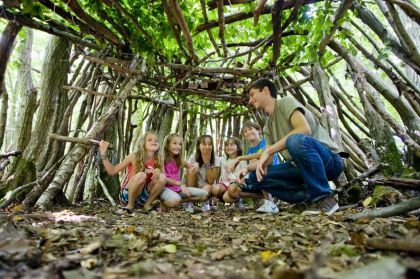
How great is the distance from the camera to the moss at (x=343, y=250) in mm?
1206

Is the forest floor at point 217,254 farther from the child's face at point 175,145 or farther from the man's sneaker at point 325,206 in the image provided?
the child's face at point 175,145

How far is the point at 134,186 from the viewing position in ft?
11.0

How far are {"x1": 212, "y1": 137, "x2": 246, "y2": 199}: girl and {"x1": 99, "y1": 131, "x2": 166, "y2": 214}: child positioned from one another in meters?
0.73

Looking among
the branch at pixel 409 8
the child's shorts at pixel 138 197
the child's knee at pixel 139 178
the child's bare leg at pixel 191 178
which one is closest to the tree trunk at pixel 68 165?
the child's knee at pixel 139 178

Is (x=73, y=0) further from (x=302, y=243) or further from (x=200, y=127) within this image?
(x=200, y=127)

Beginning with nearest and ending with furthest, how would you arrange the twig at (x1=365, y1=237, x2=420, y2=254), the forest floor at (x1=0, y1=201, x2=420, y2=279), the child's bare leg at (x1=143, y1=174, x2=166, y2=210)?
the forest floor at (x1=0, y1=201, x2=420, y2=279) < the twig at (x1=365, y1=237, x2=420, y2=254) < the child's bare leg at (x1=143, y1=174, x2=166, y2=210)

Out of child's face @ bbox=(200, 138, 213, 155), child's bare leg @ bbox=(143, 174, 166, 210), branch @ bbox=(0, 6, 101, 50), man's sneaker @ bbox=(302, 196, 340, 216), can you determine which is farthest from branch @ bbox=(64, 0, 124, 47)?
man's sneaker @ bbox=(302, 196, 340, 216)

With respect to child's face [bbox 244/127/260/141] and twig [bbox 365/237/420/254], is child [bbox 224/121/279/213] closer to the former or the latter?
child's face [bbox 244/127/260/141]

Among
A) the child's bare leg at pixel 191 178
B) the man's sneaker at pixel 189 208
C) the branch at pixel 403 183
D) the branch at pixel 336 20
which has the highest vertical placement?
the branch at pixel 336 20

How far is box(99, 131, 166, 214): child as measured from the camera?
3379 mm

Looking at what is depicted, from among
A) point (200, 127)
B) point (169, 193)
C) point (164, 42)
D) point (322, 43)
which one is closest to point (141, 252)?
point (169, 193)

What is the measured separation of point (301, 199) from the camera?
3029 mm

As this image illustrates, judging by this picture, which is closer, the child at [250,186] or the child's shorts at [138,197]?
the child at [250,186]

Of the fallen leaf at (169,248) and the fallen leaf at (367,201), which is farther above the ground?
the fallen leaf at (367,201)
